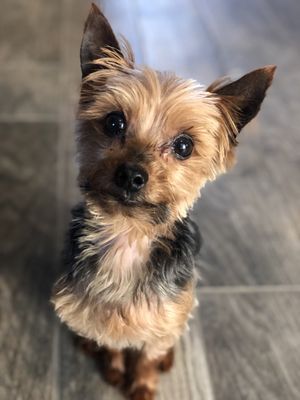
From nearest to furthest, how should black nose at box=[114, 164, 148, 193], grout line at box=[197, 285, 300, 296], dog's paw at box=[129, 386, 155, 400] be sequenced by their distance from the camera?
black nose at box=[114, 164, 148, 193], dog's paw at box=[129, 386, 155, 400], grout line at box=[197, 285, 300, 296]

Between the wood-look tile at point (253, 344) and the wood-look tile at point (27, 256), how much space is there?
1.60ft

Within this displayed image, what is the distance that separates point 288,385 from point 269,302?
274mm

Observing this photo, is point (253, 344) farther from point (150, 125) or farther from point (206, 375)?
point (150, 125)

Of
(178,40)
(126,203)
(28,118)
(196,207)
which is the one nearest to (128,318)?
(126,203)

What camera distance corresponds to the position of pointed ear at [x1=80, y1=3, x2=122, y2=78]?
1.11 meters

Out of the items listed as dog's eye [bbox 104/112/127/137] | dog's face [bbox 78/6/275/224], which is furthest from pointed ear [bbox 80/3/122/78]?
dog's eye [bbox 104/112/127/137]

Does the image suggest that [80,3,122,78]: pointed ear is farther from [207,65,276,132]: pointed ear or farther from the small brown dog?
[207,65,276,132]: pointed ear

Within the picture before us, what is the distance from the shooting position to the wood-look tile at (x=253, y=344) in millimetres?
1493

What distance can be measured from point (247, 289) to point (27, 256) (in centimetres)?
73

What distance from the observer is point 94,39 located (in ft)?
3.78

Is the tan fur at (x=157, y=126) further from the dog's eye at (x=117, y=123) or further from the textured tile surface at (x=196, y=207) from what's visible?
the textured tile surface at (x=196, y=207)

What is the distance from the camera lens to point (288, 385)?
1.50m

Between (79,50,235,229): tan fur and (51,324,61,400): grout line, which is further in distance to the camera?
(51,324,61,400): grout line

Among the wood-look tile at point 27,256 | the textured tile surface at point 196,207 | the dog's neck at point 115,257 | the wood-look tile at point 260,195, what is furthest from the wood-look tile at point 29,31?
the dog's neck at point 115,257
